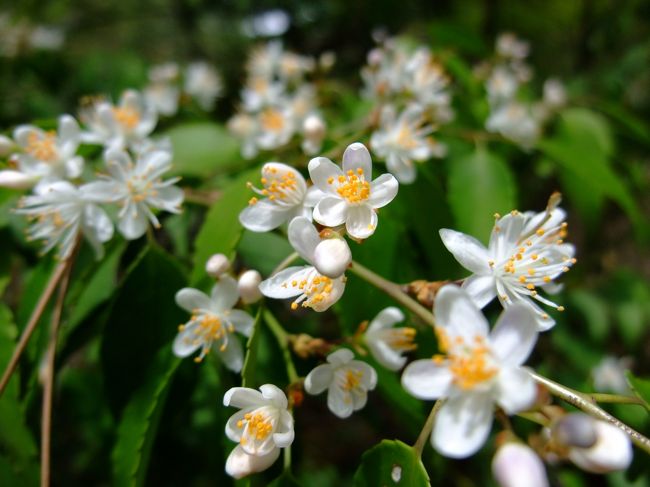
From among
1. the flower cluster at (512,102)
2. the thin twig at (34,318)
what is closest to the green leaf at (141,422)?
the thin twig at (34,318)

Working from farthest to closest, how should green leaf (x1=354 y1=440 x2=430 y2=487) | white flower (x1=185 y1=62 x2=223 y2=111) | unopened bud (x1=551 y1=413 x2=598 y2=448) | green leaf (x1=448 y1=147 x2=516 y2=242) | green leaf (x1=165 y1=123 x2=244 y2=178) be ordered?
white flower (x1=185 y1=62 x2=223 y2=111) < green leaf (x1=165 y1=123 x2=244 y2=178) < green leaf (x1=448 y1=147 x2=516 y2=242) < green leaf (x1=354 y1=440 x2=430 y2=487) < unopened bud (x1=551 y1=413 x2=598 y2=448)

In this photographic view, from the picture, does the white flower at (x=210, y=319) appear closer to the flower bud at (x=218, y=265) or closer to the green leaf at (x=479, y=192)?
the flower bud at (x=218, y=265)

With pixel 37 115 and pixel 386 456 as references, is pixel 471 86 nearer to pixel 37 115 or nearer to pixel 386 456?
pixel 386 456

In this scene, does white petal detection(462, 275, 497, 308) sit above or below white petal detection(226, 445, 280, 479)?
above

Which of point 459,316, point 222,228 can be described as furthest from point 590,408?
point 222,228

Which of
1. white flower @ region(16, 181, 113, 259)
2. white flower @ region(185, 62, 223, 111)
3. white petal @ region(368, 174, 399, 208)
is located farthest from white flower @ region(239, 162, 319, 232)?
white flower @ region(185, 62, 223, 111)

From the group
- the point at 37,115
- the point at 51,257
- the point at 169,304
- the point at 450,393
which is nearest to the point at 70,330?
the point at 51,257

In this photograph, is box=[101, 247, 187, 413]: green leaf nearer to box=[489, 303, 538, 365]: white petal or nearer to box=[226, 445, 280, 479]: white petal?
box=[226, 445, 280, 479]: white petal

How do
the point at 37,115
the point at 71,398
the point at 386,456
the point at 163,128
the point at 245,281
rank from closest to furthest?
the point at 386,456 → the point at 245,281 → the point at 71,398 → the point at 163,128 → the point at 37,115
